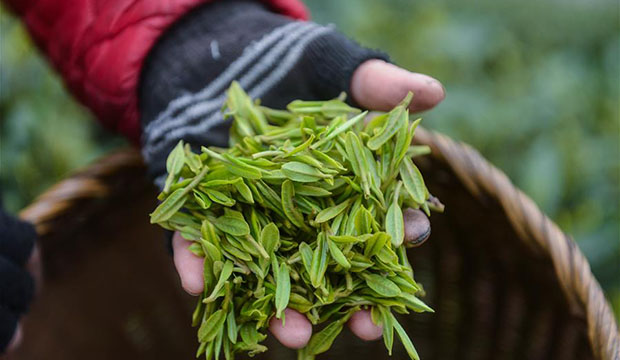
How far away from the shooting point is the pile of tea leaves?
583 millimetres

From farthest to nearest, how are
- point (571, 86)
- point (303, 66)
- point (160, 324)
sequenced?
point (571, 86), point (160, 324), point (303, 66)

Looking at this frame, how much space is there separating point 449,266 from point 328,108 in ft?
1.06

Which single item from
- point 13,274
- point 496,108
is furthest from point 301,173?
point 496,108

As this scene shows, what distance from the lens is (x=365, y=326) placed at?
610 mm

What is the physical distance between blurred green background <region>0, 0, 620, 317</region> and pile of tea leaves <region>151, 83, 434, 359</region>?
56 cm

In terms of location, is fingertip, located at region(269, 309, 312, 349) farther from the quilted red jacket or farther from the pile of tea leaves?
the quilted red jacket

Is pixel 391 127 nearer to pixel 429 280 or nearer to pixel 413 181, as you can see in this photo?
pixel 413 181

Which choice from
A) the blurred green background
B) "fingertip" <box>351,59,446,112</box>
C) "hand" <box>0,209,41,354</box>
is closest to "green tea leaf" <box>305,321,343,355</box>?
"fingertip" <box>351,59,446,112</box>

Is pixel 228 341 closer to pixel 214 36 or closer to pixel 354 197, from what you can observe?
pixel 354 197

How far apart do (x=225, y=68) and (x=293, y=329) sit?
1.02 ft

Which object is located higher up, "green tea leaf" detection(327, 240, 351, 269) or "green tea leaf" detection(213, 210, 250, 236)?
"green tea leaf" detection(327, 240, 351, 269)

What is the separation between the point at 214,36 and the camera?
0.78 meters

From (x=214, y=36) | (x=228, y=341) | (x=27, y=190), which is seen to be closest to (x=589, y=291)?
(x=228, y=341)

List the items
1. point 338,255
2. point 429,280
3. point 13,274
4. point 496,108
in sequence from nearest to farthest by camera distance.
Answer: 1. point 338,255
2. point 13,274
3. point 429,280
4. point 496,108
